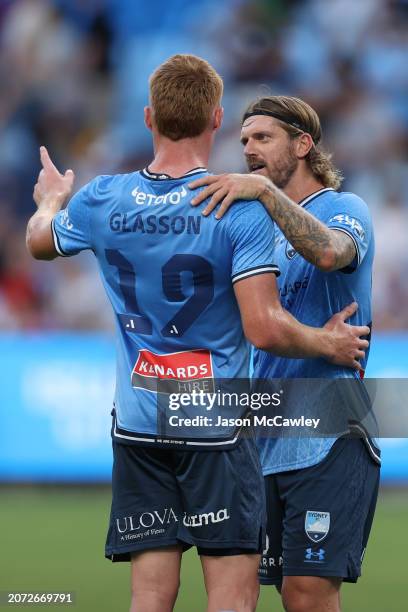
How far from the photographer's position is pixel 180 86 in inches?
159

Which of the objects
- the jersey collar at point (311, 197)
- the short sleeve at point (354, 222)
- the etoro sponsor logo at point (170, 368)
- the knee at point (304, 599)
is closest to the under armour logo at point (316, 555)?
the knee at point (304, 599)

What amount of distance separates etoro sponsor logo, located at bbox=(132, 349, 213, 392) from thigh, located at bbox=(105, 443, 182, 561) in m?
0.25

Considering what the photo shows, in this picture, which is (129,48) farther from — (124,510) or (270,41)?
(124,510)

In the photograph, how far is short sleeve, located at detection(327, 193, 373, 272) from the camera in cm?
Result: 457

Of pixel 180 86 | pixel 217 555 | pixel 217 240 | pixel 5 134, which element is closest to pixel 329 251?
pixel 217 240

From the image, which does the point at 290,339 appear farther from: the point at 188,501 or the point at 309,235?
the point at 188,501

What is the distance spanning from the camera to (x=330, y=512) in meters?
4.64

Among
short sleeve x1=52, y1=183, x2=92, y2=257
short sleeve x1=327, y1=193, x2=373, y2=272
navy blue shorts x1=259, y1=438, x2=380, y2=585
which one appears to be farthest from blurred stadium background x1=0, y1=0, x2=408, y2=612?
short sleeve x1=52, y1=183, x2=92, y2=257

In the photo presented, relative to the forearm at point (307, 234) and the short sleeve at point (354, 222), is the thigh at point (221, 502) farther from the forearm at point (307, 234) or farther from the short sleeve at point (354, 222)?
the short sleeve at point (354, 222)

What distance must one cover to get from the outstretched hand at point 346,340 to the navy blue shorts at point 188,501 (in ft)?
1.86

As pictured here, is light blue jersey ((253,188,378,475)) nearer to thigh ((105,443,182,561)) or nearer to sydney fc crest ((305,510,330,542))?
sydney fc crest ((305,510,330,542))

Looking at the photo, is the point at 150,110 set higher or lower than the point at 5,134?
lower

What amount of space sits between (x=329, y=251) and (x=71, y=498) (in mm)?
6445

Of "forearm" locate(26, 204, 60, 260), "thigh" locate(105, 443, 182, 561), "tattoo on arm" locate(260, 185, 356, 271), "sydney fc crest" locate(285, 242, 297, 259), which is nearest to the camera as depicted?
"thigh" locate(105, 443, 182, 561)
